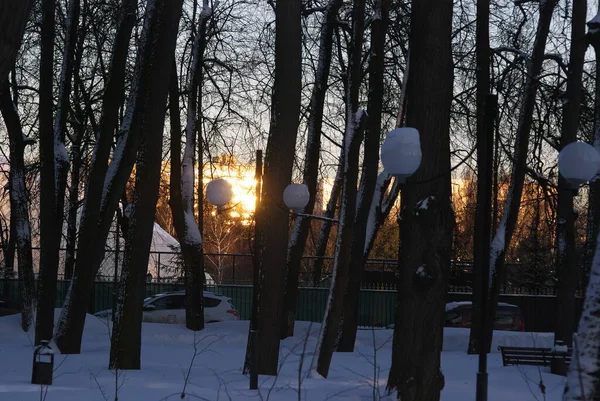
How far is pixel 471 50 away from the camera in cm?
1700

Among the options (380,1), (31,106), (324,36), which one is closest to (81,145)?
(31,106)

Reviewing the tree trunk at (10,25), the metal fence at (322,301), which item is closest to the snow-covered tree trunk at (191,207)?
the metal fence at (322,301)

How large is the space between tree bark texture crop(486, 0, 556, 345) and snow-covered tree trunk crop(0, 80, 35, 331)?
9.41 metres

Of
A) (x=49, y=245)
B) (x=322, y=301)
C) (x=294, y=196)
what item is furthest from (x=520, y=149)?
(x=322, y=301)

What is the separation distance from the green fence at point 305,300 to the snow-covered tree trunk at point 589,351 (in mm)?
19852

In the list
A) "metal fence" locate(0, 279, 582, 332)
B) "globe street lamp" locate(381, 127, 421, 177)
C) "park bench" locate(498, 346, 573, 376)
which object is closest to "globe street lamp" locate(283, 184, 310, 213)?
"globe street lamp" locate(381, 127, 421, 177)

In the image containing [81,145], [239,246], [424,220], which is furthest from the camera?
[239,246]

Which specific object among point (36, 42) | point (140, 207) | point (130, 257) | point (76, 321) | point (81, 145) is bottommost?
point (76, 321)

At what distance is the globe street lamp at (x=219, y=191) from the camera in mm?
12141

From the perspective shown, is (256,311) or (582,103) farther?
(582,103)

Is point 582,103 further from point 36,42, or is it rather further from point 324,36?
point 36,42

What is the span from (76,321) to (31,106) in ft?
28.6

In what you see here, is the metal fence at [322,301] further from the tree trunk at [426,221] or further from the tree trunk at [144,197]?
the tree trunk at [426,221]

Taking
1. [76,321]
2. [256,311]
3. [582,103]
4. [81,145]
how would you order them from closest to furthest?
[256,311], [76,321], [582,103], [81,145]
